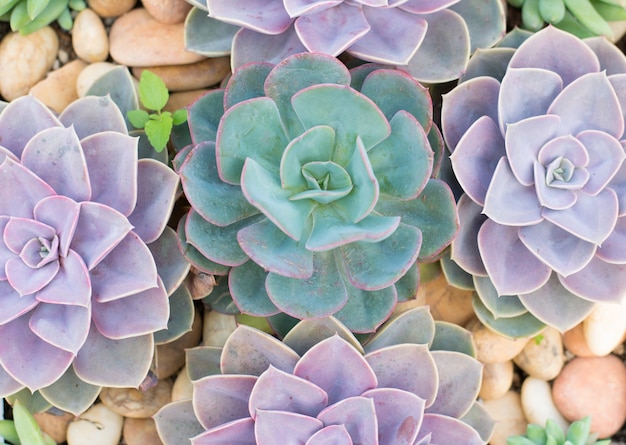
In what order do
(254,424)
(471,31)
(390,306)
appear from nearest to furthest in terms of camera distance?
1. (254,424)
2. (390,306)
3. (471,31)

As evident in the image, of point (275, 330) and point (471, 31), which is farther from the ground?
point (471, 31)

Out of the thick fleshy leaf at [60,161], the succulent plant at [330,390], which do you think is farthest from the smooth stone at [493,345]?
the thick fleshy leaf at [60,161]

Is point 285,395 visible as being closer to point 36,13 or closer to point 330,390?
point 330,390

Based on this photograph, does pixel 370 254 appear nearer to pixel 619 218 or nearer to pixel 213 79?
pixel 619 218

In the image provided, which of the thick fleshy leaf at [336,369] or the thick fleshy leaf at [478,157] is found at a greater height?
the thick fleshy leaf at [478,157]

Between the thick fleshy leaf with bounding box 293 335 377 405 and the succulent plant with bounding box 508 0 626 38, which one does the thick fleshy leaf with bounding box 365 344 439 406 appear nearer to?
the thick fleshy leaf with bounding box 293 335 377 405

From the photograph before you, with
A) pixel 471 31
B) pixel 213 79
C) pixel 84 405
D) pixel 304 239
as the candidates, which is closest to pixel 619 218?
pixel 471 31

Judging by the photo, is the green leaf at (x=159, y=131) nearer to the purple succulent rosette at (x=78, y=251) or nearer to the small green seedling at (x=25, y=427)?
the purple succulent rosette at (x=78, y=251)
